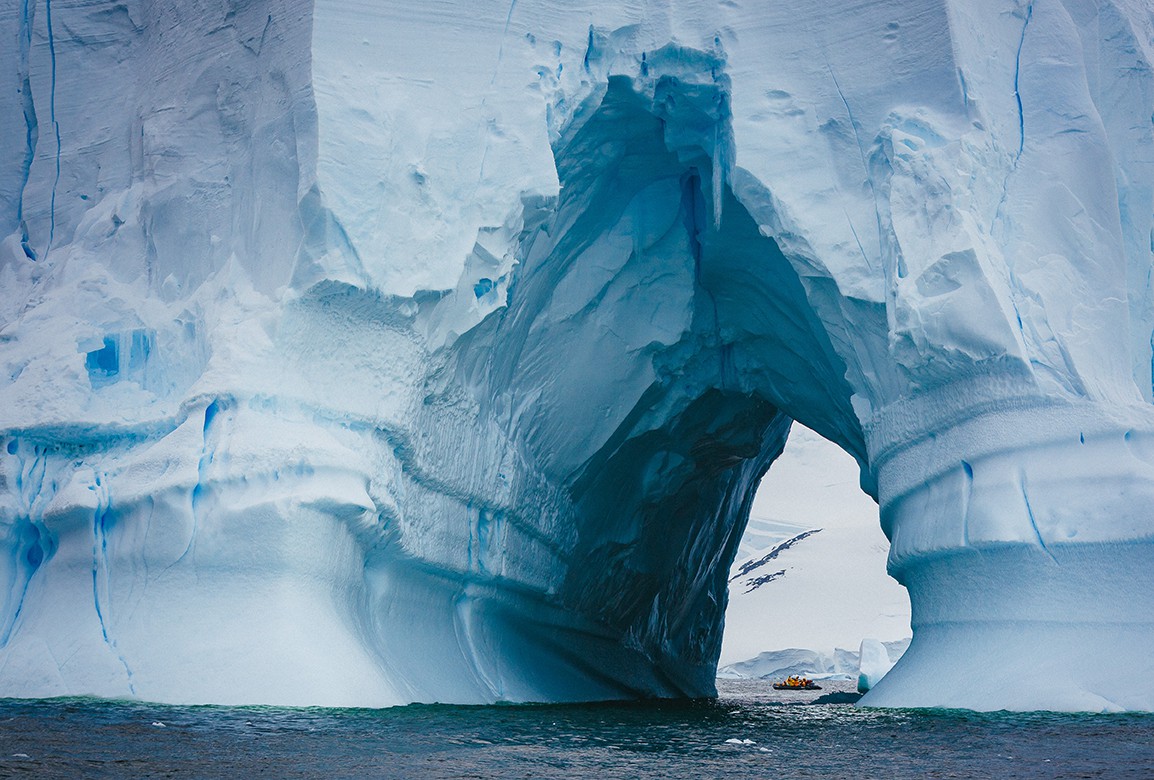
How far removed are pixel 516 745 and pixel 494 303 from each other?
3.48 m

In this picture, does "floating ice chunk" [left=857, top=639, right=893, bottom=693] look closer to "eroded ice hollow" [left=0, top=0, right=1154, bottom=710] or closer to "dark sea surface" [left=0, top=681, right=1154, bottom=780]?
"eroded ice hollow" [left=0, top=0, right=1154, bottom=710]

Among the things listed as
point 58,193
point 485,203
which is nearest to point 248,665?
point 485,203

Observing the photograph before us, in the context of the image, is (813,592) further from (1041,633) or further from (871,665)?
(1041,633)

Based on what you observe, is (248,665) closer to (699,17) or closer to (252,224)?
(252,224)

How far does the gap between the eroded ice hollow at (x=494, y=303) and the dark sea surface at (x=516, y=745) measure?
0.59 meters

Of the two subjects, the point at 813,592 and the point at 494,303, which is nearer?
the point at 494,303

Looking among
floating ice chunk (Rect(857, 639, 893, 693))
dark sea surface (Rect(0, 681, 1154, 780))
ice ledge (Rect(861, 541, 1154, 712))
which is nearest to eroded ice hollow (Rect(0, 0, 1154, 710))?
ice ledge (Rect(861, 541, 1154, 712))

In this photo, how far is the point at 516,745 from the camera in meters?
4.30

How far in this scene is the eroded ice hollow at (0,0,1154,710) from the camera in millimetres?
5977

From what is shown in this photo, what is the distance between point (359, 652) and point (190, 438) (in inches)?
58.2

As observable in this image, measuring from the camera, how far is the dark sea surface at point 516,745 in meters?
3.41

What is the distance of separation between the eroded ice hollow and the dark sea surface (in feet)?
1.95

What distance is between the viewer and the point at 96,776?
10.0ft

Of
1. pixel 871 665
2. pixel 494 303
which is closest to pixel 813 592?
pixel 871 665
